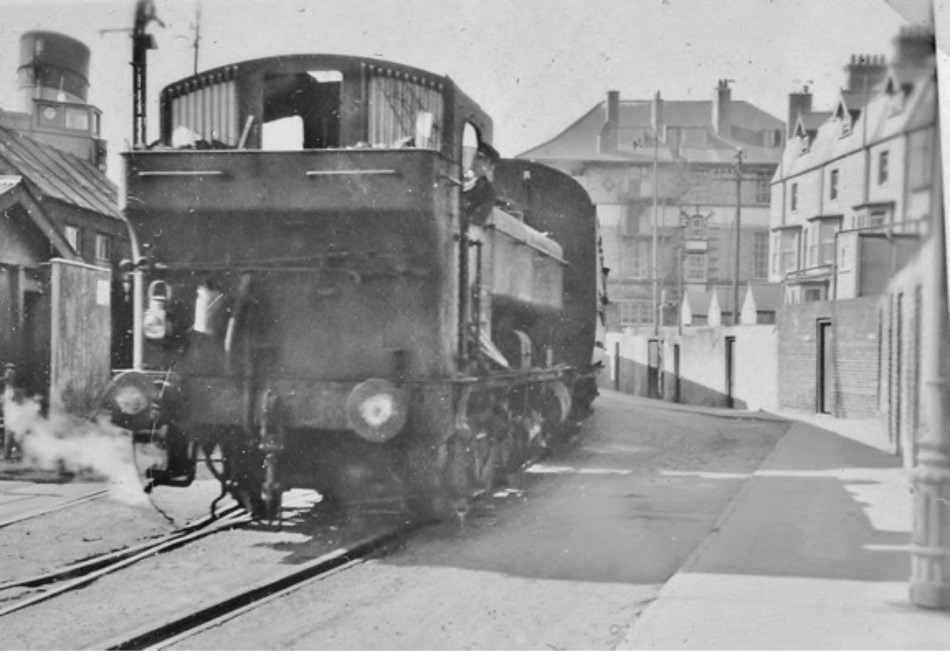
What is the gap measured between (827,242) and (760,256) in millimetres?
352

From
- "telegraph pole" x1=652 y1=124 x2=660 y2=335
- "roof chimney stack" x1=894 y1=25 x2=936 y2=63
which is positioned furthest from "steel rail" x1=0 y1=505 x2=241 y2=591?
"roof chimney stack" x1=894 y1=25 x2=936 y2=63

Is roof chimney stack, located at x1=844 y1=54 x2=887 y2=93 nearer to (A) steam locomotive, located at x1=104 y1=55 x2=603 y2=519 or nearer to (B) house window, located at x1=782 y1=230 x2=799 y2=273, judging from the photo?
(B) house window, located at x1=782 y1=230 x2=799 y2=273

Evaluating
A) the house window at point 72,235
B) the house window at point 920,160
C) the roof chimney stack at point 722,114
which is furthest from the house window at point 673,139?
the house window at point 72,235

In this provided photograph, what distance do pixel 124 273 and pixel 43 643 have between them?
2239 mm

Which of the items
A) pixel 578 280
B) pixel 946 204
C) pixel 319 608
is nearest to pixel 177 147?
pixel 319 608

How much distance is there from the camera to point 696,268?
4629mm

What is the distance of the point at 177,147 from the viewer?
5066 mm

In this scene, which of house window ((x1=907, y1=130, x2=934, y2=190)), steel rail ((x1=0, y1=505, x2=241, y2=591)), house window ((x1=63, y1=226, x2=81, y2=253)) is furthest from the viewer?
house window ((x1=63, y1=226, x2=81, y2=253))

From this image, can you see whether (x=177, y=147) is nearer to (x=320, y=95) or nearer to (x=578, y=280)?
(x=320, y=95)

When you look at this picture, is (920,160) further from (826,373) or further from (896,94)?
(826,373)

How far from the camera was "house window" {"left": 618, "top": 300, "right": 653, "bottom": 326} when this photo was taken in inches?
223

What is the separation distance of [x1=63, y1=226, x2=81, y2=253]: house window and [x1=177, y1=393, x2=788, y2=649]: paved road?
12.0 feet

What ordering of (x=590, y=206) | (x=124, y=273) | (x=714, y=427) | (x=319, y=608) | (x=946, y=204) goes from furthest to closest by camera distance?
(x=714, y=427) < (x=590, y=206) < (x=124, y=273) < (x=319, y=608) < (x=946, y=204)

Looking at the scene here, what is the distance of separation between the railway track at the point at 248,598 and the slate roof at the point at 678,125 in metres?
2.20
